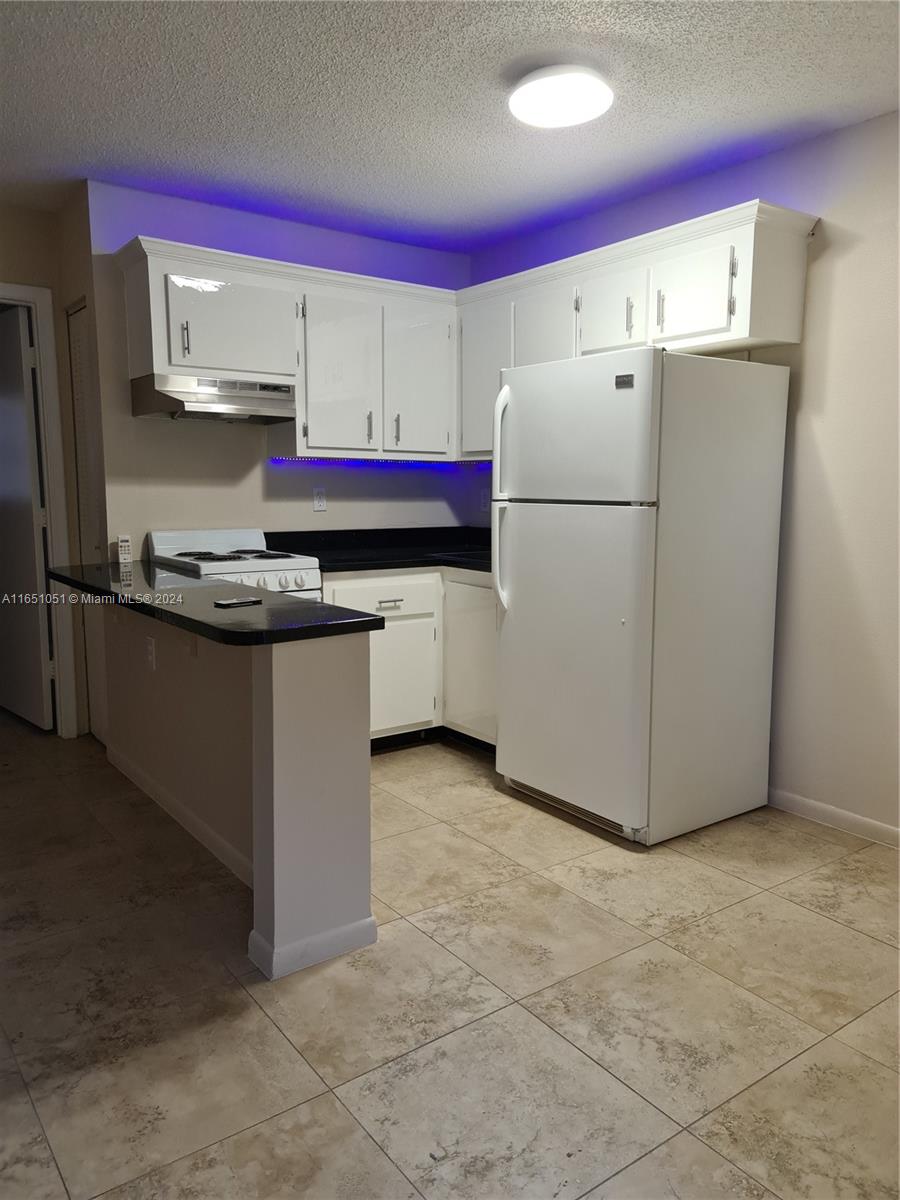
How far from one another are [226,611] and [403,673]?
1719 mm

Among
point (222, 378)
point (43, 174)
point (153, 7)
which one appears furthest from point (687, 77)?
point (43, 174)

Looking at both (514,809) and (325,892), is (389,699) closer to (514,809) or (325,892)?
(514,809)

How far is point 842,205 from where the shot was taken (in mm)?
2967

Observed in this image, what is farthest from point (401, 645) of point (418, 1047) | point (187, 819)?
point (418, 1047)

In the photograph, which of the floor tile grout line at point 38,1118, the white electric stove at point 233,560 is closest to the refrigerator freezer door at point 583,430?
the white electric stove at point 233,560

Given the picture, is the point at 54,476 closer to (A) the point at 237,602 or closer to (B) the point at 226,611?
(A) the point at 237,602

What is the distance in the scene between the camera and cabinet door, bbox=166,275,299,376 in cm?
342

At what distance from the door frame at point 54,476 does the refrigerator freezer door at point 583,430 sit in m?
2.16

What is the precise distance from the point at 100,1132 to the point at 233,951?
658 mm

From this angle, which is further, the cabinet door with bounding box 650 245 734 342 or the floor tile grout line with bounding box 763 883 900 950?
the cabinet door with bounding box 650 245 734 342

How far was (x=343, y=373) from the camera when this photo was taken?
12.8 feet

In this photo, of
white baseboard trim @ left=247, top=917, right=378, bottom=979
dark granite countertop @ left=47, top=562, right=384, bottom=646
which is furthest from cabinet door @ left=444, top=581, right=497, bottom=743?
white baseboard trim @ left=247, top=917, right=378, bottom=979

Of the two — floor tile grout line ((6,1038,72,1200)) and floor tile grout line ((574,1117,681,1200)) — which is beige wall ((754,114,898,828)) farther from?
floor tile grout line ((6,1038,72,1200))

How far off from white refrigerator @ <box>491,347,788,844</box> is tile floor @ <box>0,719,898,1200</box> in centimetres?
27
